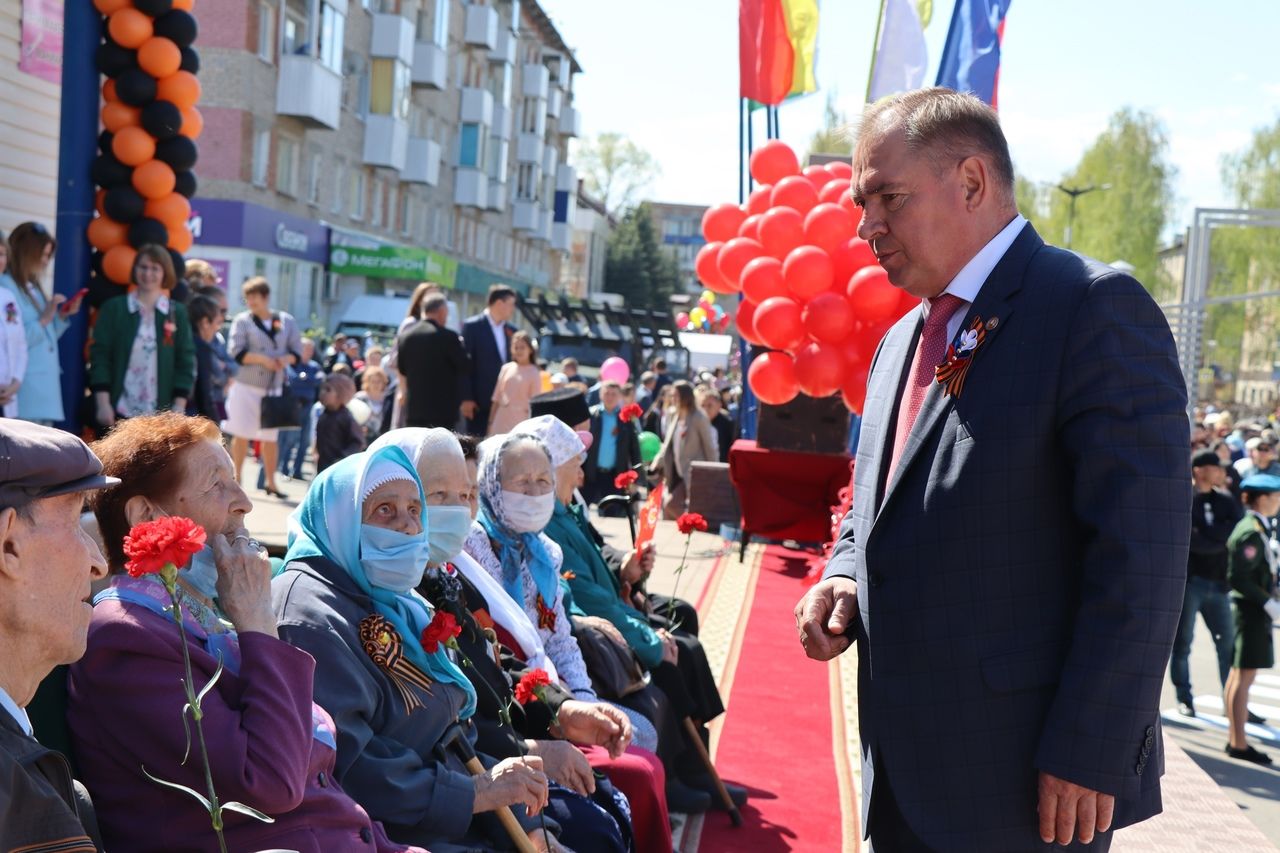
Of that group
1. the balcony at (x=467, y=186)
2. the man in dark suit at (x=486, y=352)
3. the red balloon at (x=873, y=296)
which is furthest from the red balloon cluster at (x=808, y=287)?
the balcony at (x=467, y=186)

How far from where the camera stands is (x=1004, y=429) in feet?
6.94

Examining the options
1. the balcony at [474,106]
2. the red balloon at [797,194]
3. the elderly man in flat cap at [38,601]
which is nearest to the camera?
the elderly man in flat cap at [38,601]

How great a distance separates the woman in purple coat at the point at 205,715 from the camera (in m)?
2.35

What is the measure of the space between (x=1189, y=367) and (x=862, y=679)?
49.3ft

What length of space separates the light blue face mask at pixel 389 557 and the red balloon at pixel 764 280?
22.1 feet

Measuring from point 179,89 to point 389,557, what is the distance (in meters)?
6.08

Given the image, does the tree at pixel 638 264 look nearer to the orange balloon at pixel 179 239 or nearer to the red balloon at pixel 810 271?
the red balloon at pixel 810 271

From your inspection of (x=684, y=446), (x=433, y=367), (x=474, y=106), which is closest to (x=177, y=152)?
(x=433, y=367)

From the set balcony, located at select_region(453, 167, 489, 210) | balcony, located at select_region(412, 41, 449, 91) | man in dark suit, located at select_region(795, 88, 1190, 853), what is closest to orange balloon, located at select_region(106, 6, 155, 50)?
man in dark suit, located at select_region(795, 88, 1190, 853)

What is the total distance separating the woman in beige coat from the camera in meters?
15.2

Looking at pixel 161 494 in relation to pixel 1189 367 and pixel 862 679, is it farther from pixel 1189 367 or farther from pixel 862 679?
pixel 1189 367

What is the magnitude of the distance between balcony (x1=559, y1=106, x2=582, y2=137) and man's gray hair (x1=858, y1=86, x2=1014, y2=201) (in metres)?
62.6

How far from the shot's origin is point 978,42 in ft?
35.3

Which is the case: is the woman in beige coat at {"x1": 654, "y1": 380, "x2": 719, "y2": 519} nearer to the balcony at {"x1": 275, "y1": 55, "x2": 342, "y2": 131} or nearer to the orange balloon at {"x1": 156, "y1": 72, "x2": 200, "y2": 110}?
the orange balloon at {"x1": 156, "y1": 72, "x2": 200, "y2": 110}
